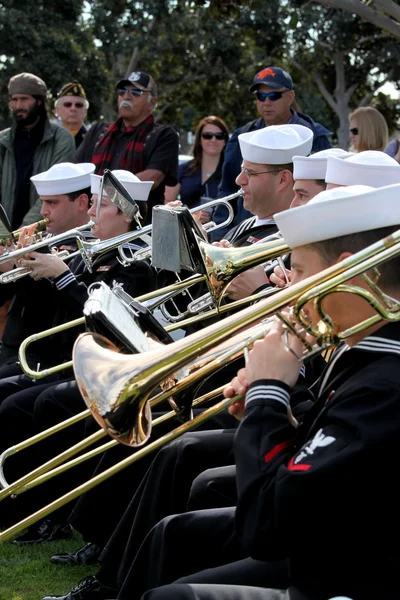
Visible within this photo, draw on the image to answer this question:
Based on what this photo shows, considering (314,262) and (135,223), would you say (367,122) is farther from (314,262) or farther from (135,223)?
(314,262)

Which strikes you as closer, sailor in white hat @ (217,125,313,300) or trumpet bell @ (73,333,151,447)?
trumpet bell @ (73,333,151,447)

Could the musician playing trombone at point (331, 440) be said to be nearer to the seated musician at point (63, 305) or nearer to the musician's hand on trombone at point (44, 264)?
the seated musician at point (63, 305)

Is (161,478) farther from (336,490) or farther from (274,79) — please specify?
(274,79)

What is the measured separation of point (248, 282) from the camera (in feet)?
12.7

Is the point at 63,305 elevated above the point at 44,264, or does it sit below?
below

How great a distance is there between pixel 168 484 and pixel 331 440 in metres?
1.43

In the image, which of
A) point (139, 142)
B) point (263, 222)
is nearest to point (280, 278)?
point (263, 222)

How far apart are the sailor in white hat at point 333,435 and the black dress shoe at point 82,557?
189 cm

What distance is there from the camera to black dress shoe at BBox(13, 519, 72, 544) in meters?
4.57

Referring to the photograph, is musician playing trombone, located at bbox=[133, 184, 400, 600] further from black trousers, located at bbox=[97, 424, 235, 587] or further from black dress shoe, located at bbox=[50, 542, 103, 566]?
black dress shoe, located at bbox=[50, 542, 103, 566]

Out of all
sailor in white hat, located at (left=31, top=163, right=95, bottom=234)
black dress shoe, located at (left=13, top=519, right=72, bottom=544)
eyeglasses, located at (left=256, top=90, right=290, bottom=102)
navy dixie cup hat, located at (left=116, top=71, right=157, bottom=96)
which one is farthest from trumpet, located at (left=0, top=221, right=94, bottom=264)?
navy dixie cup hat, located at (left=116, top=71, right=157, bottom=96)

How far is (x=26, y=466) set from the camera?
184 inches

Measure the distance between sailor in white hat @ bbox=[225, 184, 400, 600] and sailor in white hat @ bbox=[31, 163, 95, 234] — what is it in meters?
3.27

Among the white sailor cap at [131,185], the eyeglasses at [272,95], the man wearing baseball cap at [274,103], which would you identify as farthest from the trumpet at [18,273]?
the eyeglasses at [272,95]
